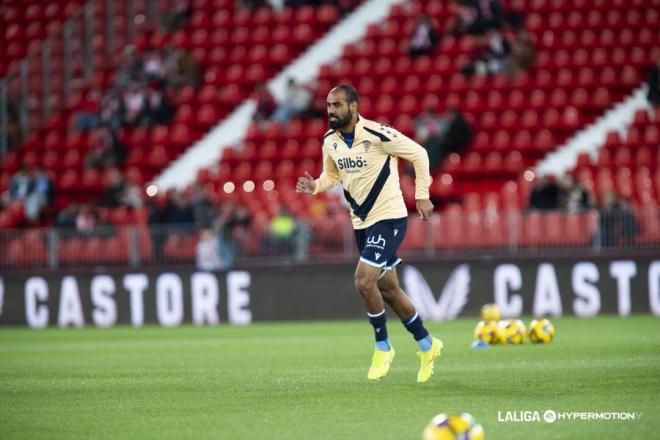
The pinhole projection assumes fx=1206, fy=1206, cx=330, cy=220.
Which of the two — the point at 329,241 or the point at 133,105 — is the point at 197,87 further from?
the point at 329,241

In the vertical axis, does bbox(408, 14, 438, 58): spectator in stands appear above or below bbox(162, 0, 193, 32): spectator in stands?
below

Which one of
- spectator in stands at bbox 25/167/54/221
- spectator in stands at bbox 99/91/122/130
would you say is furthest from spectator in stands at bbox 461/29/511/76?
spectator in stands at bbox 25/167/54/221

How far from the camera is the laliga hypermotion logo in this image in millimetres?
22328

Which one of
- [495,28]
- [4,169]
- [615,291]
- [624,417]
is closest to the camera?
[624,417]

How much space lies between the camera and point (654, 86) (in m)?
25.9

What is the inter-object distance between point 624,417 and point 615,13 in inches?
879

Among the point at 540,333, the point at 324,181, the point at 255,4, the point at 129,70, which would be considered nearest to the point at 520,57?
the point at 255,4

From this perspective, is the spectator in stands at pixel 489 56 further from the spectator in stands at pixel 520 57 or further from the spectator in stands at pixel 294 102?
the spectator in stands at pixel 294 102

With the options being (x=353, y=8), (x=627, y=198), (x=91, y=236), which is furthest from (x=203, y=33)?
(x=627, y=198)

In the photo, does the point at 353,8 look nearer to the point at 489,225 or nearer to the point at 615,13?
the point at 615,13

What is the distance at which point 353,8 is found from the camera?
31.9m

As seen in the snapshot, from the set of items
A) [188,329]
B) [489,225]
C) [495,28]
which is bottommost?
[188,329]

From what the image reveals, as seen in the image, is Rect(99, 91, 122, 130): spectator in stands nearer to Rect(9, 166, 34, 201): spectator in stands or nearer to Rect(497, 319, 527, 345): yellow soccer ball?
Rect(9, 166, 34, 201): spectator in stands

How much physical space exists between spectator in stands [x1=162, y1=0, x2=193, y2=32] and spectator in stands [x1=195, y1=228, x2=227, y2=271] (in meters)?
11.7
